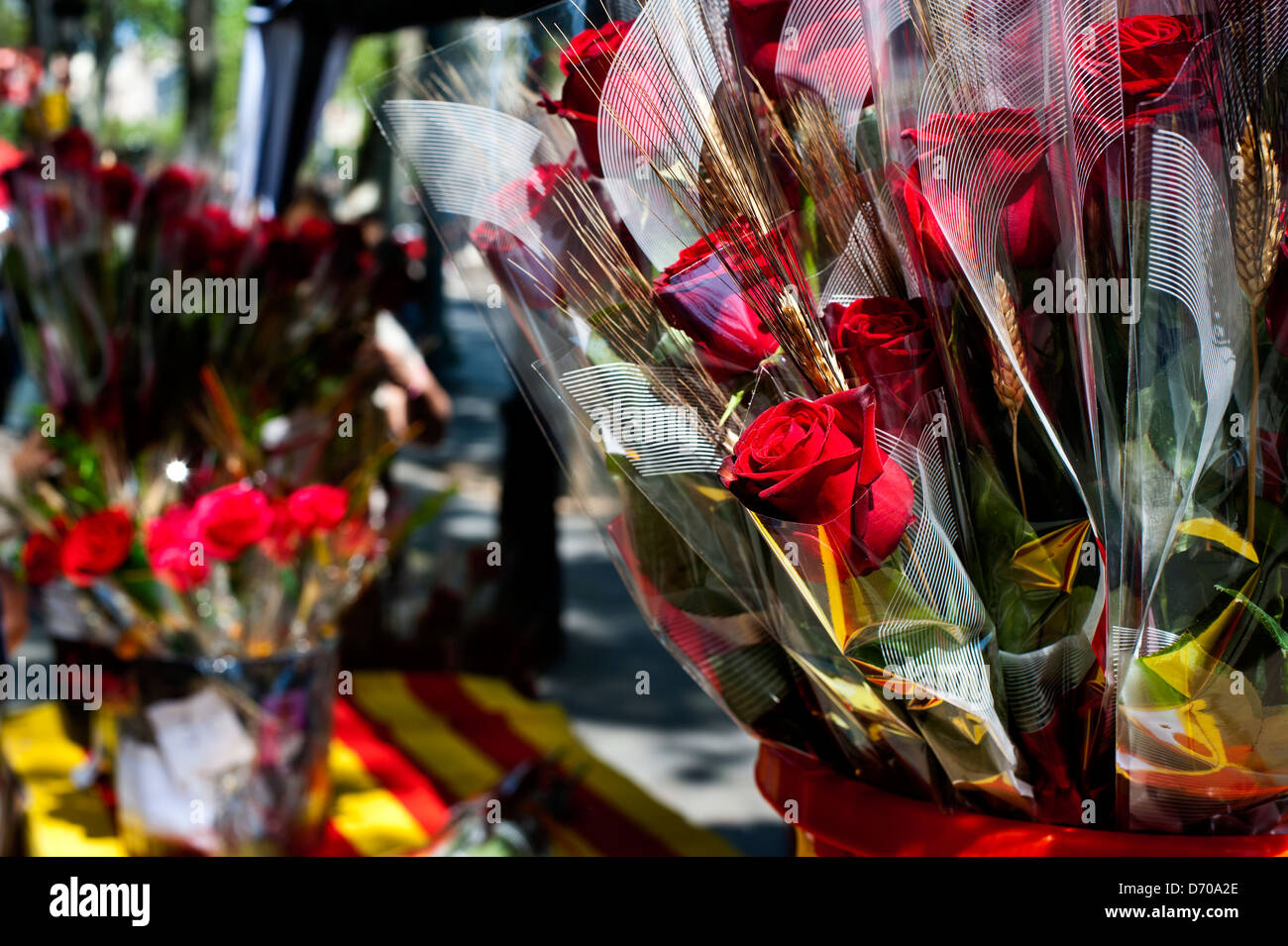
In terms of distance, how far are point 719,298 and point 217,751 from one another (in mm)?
1280

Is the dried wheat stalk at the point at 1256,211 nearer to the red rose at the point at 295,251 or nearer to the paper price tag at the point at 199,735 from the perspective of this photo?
the paper price tag at the point at 199,735

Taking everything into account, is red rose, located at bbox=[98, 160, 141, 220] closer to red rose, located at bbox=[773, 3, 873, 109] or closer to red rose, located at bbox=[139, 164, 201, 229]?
red rose, located at bbox=[139, 164, 201, 229]

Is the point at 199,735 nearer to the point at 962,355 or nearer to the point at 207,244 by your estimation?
the point at 207,244

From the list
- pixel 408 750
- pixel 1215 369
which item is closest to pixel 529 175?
pixel 1215 369

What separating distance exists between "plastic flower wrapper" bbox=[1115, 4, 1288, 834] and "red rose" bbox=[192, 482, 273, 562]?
128 cm

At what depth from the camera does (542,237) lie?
2.30 feet

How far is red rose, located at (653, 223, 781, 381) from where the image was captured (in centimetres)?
62

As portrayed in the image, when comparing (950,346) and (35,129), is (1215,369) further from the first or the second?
(35,129)

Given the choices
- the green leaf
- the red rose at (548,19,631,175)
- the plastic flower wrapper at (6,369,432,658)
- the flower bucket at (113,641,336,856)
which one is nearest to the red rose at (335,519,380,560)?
the plastic flower wrapper at (6,369,432,658)

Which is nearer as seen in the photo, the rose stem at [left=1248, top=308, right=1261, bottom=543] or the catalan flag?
the rose stem at [left=1248, top=308, right=1261, bottom=543]

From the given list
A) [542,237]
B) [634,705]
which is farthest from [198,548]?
[634,705]

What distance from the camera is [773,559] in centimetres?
65

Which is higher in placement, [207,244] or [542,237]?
[207,244]

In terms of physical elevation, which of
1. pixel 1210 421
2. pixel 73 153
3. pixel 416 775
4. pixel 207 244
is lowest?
pixel 416 775
